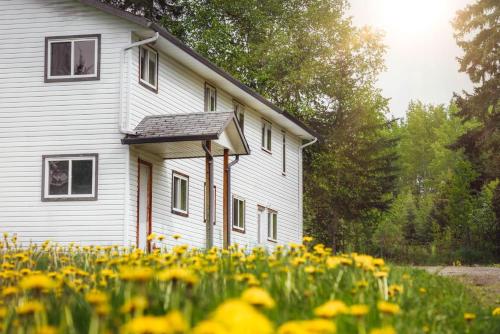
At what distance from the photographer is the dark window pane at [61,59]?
21.7 metres

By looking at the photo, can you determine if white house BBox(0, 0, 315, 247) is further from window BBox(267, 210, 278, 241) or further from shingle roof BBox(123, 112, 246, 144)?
window BBox(267, 210, 278, 241)

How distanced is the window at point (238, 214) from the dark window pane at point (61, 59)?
341 inches

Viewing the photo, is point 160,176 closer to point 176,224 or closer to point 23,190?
point 176,224

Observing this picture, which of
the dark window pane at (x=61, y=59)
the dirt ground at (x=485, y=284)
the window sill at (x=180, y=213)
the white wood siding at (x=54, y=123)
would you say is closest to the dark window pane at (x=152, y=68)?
the white wood siding at (x=54, y=123)

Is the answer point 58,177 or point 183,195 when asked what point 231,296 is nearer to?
point 58,177

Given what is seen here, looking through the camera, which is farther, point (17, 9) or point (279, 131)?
point (279, 131)

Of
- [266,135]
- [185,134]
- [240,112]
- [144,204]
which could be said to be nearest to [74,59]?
[185,134]

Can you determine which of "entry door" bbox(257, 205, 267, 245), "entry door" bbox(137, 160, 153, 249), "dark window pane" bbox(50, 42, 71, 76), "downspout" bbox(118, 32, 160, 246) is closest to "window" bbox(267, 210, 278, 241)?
"entry door" bbox(257, 205, 267, 245)

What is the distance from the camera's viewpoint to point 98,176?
2108 centimetres

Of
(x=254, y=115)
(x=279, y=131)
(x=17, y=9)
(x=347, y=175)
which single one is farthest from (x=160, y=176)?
(x=347, y=175)

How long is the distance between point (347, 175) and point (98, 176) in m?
28.5

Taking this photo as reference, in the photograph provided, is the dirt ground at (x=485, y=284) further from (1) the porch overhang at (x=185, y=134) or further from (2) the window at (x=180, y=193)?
(2) the window at (x=180, y=193)

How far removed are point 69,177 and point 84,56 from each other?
320 centimetres

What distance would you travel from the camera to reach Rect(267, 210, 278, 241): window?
3198 cm
